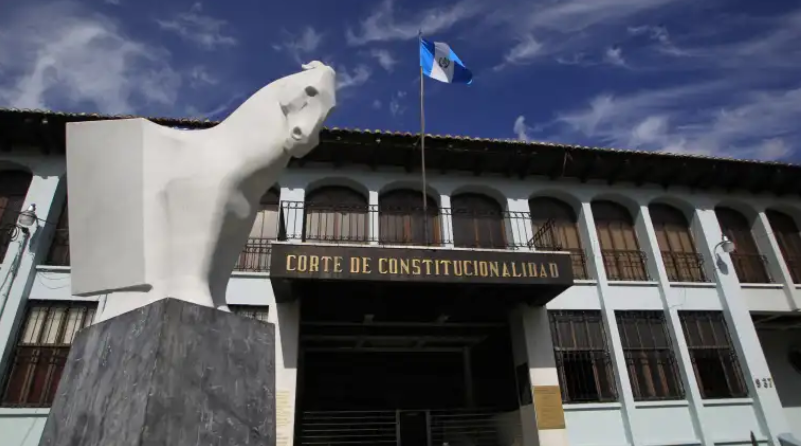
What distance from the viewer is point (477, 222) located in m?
14.5

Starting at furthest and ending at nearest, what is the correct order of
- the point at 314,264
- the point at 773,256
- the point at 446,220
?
the point at 773,256, the point at 446,220, the point at 314,264

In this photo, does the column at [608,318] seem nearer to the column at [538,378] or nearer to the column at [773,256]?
the column at [538,378]

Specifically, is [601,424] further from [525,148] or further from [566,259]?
[525,148]

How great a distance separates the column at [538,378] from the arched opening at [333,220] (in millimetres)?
4563

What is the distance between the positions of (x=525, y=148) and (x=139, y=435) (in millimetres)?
13005

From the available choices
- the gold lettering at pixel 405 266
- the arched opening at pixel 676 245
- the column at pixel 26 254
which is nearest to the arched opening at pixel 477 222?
the gold lettering at pixel 405 266

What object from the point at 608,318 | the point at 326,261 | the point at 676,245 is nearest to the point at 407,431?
the point at 326,261

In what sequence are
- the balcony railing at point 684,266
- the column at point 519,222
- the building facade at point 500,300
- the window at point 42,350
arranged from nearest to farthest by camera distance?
the window at point 42,350 → the building facade at point 500,300 → the column at point 519,222 → the balcony railing at point 684,266

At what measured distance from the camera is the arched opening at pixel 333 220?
13.4 m

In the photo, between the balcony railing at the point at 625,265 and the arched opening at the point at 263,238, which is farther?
the balcony railing at the point at 625,265

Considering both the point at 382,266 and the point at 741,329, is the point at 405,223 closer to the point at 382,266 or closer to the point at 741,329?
the point at 382,266

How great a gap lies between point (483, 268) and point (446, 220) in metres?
3.35

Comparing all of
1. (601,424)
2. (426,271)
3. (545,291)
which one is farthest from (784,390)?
(426,271)

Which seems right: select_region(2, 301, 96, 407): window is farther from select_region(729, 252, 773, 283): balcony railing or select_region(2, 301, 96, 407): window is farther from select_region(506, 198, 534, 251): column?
select_region(729, 252, 773, 283): balcony railing
